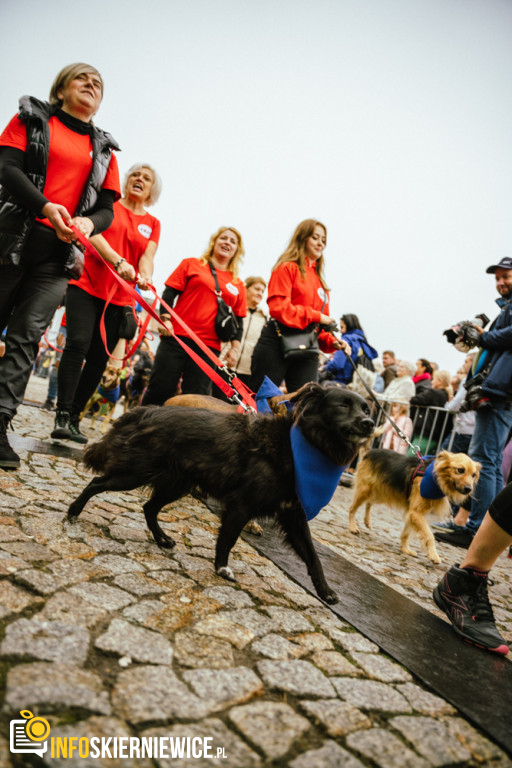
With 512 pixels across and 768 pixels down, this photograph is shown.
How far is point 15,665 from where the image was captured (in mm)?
1273

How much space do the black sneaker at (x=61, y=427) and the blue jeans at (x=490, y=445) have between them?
426 centimetres

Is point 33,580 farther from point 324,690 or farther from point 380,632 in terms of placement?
point 380,632

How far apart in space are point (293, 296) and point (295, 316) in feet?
1.05

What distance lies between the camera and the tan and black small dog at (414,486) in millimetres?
4582

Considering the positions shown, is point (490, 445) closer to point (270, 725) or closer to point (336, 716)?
point (336, 716)

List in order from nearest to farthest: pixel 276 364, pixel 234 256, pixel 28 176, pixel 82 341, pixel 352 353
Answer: pixel 28 176
pixel 82 341
pixel 276 364
pixel 234 256
pixel 352 353

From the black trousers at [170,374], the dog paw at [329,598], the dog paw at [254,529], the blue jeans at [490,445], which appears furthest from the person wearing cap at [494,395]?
the dog paw at [329,598]

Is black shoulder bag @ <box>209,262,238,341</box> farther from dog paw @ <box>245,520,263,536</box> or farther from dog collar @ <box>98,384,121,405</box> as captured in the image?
dog collar @ <box>98,384,121,405</box>

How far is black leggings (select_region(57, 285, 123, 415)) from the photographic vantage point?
4.46 metres

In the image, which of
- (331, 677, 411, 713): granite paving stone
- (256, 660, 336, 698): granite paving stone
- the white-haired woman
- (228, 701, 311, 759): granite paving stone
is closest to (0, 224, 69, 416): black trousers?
the white-haired woman

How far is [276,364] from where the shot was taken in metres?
4.71

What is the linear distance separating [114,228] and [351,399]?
3414 millimetres

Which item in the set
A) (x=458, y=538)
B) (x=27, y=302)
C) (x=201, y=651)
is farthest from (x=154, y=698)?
(x=458, y=538)

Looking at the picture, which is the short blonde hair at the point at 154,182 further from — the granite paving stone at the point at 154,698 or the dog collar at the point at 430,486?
the granite paving stone at the point at 154,698
